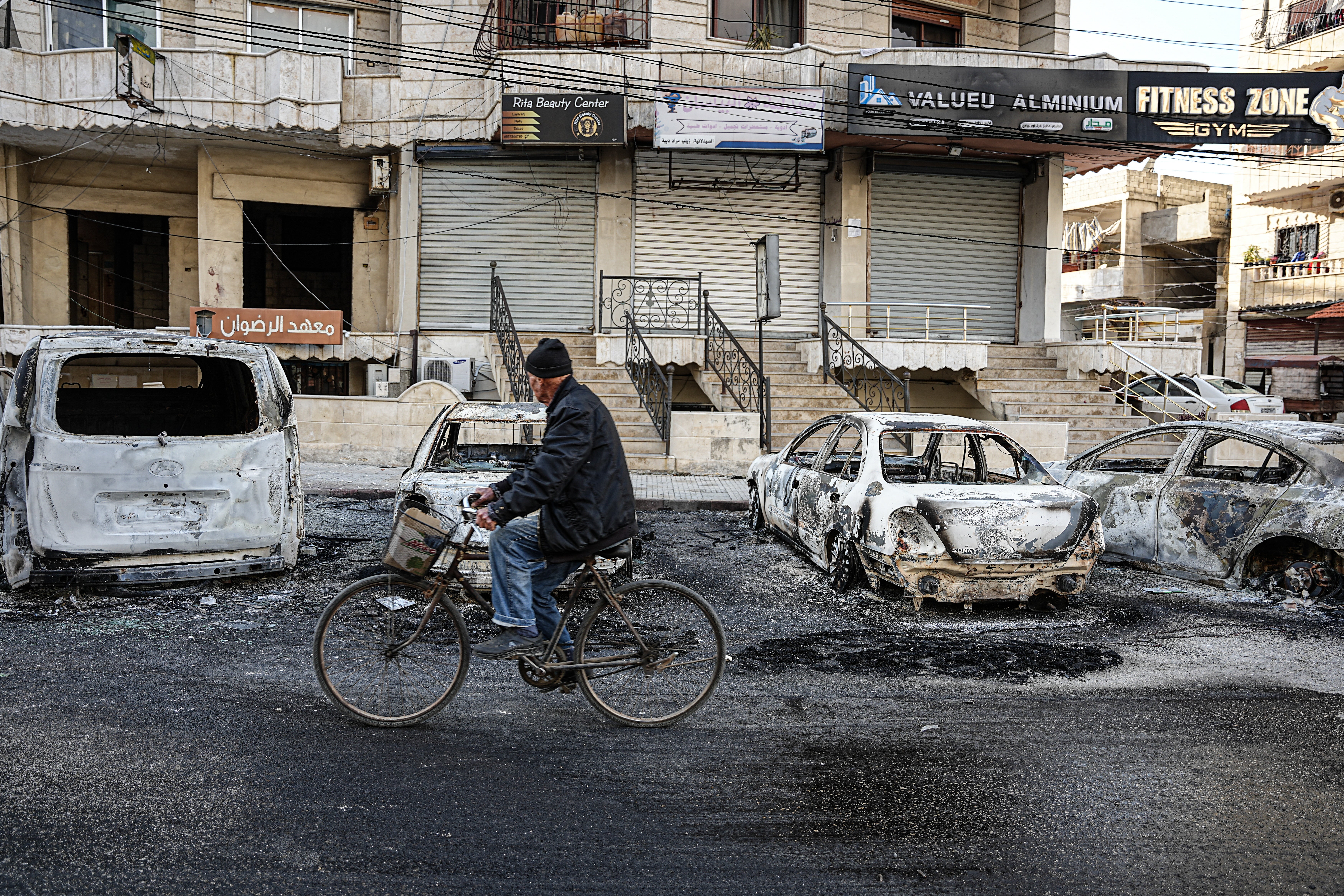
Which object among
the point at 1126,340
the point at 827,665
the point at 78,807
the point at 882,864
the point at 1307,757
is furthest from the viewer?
the point at 1126,340

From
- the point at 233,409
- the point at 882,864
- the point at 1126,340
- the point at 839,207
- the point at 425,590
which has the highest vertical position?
the point at 839,207

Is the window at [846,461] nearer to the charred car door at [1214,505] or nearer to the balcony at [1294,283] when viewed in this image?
the charred car door at [1214,505]

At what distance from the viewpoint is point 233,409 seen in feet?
28.9

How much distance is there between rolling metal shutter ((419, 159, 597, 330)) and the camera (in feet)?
65.3

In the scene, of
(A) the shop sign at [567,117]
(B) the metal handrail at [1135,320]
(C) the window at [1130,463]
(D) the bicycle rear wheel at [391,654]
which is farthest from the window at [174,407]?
(B) the metal handrail at [1135,320]

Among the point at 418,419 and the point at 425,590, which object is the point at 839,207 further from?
the point at 425,590

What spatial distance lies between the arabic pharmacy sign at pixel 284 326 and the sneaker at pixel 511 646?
626 inches

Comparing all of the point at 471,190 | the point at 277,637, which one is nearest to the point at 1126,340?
the point at 471,190

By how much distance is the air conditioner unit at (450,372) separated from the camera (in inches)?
719

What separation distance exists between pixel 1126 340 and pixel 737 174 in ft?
30.5

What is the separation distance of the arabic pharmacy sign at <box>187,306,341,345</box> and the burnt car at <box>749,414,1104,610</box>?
1324 centimetres

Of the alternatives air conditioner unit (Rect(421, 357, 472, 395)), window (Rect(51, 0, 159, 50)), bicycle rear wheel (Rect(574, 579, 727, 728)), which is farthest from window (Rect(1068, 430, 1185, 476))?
window (Rect(51, 0, 159, 50))

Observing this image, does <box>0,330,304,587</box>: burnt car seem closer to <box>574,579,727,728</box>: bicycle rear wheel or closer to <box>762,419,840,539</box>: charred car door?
<box>574,579,727,728</box>: bicycle rear wheel

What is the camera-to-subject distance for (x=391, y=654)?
4.59 metres
